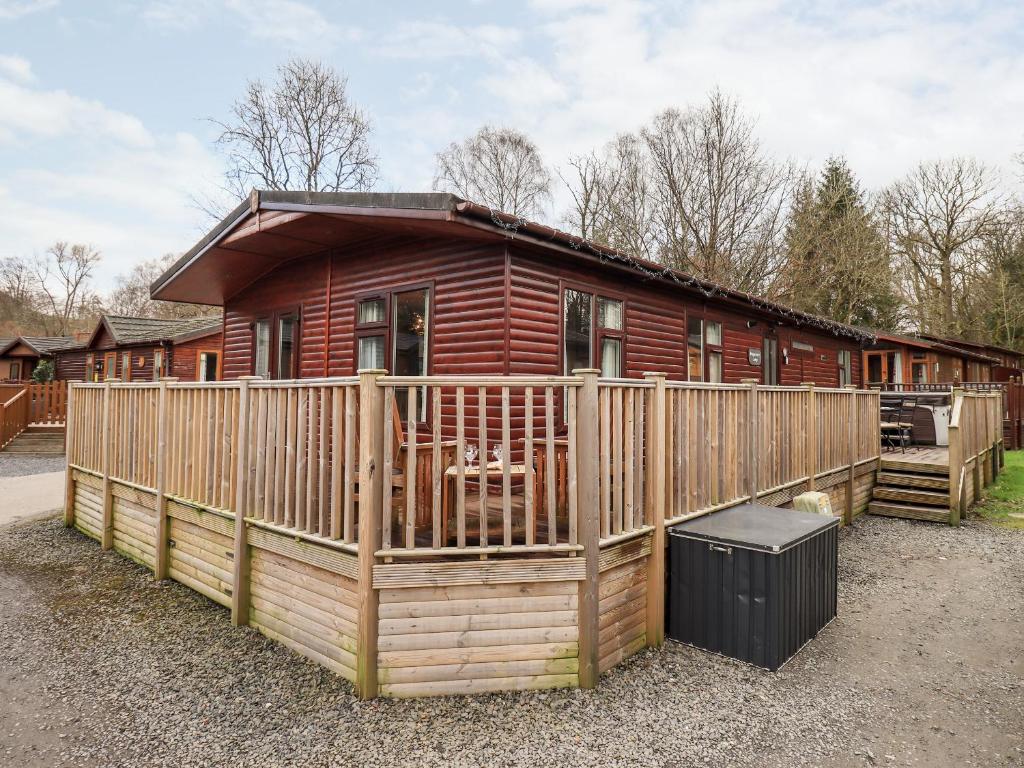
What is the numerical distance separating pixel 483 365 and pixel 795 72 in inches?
631

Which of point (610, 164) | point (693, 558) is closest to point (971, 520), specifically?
point (693, 558)

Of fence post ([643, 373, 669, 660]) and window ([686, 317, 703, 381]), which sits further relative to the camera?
window ([686, 317, 703, 381])

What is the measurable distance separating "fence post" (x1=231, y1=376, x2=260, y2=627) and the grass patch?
872 centimetres

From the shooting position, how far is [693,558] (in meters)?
3.59

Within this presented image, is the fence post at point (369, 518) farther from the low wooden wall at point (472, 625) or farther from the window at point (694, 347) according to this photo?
the window at point (694, 347)

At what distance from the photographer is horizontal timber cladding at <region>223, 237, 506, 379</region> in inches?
220

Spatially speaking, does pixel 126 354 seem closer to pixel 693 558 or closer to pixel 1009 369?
pixel 693 558

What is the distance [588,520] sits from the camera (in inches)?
120

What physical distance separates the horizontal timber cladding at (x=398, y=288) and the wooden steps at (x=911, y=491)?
5.84m

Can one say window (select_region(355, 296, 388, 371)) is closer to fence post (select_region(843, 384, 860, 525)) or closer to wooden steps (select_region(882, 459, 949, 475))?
fence post (select_region(843, 384, 860, 525))

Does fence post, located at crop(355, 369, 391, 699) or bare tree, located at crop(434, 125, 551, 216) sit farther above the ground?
bare tree, located at crop(434, 125, 551, 216)

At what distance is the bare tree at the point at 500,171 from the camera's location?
23.2 m

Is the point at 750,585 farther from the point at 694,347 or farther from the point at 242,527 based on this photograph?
the point at 694,347

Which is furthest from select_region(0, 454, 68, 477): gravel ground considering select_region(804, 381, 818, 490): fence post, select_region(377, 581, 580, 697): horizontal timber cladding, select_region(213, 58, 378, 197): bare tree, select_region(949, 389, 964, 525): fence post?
select_region(949, 389, 964, 525): fence post
